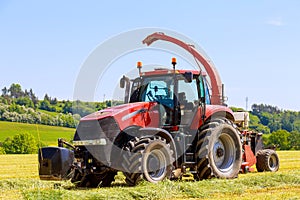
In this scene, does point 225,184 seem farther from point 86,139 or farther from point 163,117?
point 86,139

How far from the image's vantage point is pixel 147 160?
912 cm

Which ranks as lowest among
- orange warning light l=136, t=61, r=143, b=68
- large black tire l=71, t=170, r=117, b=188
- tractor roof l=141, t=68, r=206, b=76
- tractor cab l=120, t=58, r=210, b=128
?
large black tire l=71, t=170, r=117, b=188

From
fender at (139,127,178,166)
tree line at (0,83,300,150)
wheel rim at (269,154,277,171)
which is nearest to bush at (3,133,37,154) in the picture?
tree line at (0,83,300,150)

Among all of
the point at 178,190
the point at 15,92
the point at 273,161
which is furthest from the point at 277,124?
the point at 178,190

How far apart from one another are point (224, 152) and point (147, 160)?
9.58 ft

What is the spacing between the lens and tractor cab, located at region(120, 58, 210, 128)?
10258 mm

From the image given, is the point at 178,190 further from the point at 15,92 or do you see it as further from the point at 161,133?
the point at 15,92

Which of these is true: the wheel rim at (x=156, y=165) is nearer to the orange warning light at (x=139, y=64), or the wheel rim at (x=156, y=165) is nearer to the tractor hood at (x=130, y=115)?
the tractor hood at (x=130, y=115)

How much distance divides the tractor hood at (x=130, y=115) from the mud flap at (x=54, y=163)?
113cm

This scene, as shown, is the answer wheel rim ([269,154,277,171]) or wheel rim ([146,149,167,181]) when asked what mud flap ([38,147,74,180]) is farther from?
wheel rim ([269,154,277,171])

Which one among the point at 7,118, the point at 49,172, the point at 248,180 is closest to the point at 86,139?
the point at 49,172

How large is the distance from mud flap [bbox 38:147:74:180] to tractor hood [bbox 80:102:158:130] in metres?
1.13

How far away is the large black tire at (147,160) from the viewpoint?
8.75m

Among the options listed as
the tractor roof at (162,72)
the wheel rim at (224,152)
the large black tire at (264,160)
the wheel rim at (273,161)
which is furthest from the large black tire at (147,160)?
the wheel rim at (273,161)
